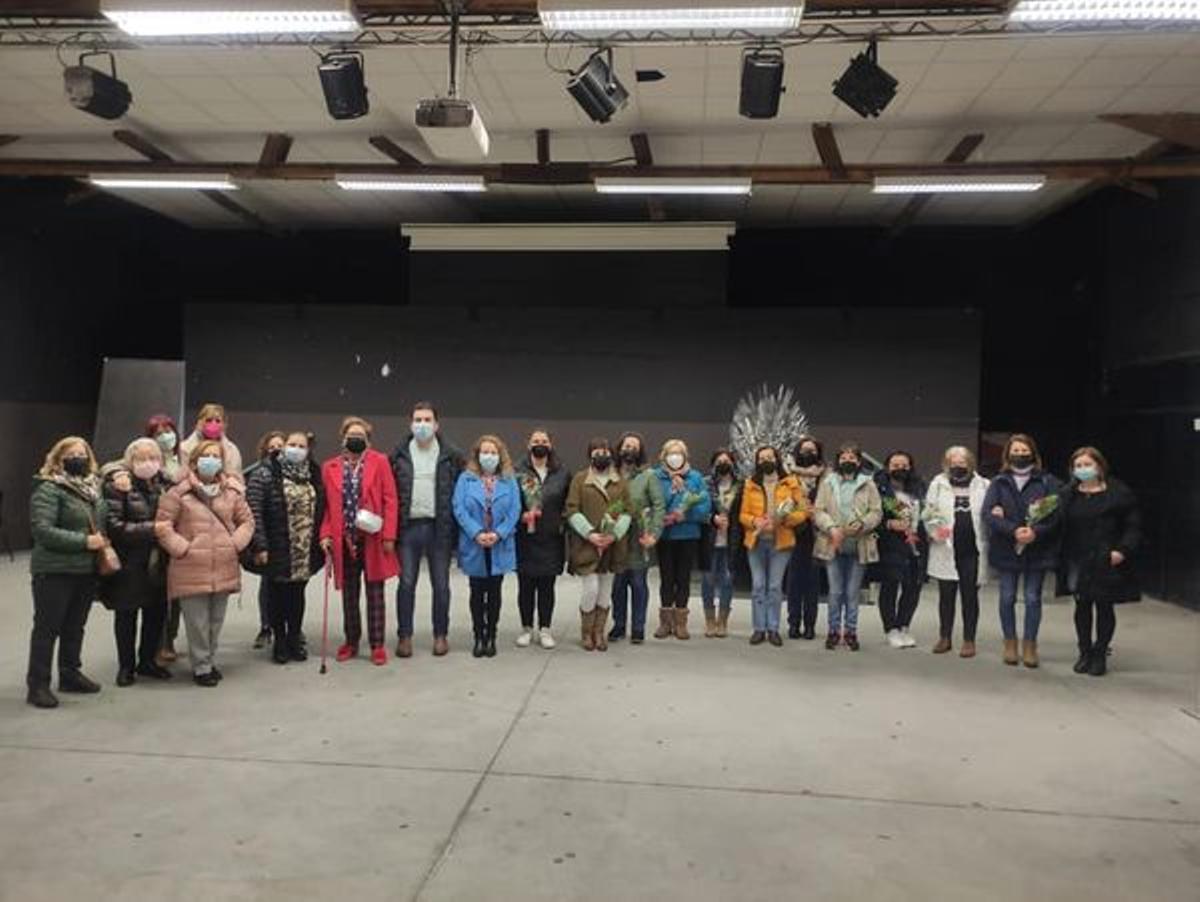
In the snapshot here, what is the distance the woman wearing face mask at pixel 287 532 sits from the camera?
4.94m

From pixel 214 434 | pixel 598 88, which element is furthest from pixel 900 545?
pixel 214 434

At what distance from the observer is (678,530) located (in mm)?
5801

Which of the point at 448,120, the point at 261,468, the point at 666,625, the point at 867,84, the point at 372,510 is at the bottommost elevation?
the point at 666,625

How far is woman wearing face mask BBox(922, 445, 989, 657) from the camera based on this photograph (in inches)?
214

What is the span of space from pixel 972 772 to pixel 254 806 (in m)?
2.79

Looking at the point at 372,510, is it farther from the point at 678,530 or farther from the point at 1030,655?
the point at 1030,655

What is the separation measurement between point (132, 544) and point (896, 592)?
4534 millimetres

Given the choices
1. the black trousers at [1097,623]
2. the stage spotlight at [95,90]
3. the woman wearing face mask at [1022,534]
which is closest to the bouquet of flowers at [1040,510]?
the woman wearing face mask at [1022,534]

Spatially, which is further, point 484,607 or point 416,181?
point 416,181

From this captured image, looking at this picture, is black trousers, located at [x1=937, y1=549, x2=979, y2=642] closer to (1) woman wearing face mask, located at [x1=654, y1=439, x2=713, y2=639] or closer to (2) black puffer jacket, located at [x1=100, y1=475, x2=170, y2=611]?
(1) woman wearing face mask, located at [x1=654, y1=439, x2=713, y2=639]

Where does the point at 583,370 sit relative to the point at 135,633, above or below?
above

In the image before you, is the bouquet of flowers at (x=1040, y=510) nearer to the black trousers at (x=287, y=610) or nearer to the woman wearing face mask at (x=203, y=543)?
the black trousers at (x=287, y=610)

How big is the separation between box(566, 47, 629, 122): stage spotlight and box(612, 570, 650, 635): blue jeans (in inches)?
113

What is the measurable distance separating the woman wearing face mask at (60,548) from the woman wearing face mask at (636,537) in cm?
289
